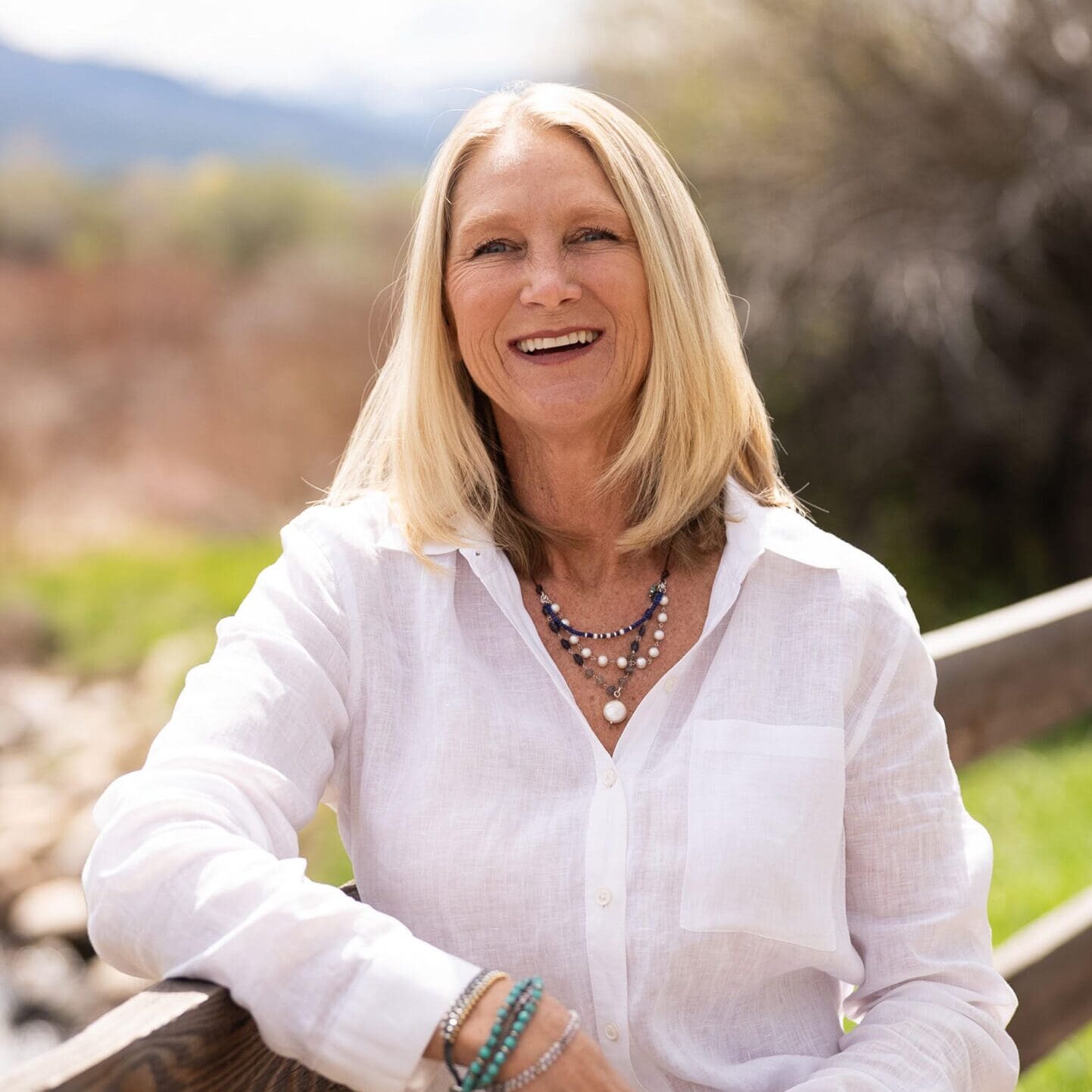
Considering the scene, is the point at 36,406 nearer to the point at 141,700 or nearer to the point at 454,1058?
the point at 141,700

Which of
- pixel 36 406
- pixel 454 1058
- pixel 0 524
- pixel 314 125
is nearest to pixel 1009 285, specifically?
pixel 454 1058

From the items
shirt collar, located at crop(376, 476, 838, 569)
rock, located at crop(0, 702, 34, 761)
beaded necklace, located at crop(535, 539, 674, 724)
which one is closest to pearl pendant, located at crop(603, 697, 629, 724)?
beaded necklace, located at crop(535, 539, 674, 724)

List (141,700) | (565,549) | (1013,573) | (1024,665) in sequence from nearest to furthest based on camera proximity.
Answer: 1. (565,549)
2. (1024,665)
3. (1013,573)
4. (141,700)

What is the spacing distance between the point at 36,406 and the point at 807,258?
29.0 feet

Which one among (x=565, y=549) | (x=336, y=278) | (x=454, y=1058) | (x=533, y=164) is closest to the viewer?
(x=454, y=1058)

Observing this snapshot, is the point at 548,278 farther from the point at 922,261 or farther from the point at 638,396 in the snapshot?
the point at 922,261

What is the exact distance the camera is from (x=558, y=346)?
5.40 ft

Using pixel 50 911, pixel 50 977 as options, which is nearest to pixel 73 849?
pixel 50 911

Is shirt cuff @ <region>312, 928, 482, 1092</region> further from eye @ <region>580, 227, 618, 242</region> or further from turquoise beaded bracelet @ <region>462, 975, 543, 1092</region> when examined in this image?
eye @ <region>580, 227, 618, 242</region>

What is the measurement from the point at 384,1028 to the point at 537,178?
1.01m

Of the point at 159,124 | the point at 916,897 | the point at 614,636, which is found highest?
the point at 159,124

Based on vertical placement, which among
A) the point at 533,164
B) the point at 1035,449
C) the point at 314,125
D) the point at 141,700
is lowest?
the point at 141,700

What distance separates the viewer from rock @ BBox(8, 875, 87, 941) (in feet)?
17.7

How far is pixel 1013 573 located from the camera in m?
6.29
